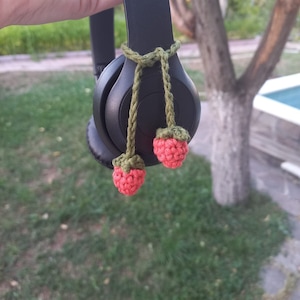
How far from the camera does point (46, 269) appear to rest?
98.8 inches

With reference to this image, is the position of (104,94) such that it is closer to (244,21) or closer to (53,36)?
(53,36)

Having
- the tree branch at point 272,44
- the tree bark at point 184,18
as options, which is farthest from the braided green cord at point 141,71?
the tree bark at point 184,18

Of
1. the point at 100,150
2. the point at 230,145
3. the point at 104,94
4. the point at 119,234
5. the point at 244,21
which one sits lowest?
the point at 244,21

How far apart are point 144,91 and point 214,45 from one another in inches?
74.8

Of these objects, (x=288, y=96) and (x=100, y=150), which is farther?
(x=288, y=96)

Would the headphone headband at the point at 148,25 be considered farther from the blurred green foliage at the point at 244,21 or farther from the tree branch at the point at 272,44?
the blurred green foliage at the point at 244,21

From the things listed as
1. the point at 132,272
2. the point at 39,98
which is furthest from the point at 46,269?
the point at 39,98

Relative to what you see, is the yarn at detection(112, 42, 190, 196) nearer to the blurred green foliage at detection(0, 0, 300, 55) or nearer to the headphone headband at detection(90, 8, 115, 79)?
the headphone headband at detection(90, 8, 115, 79)

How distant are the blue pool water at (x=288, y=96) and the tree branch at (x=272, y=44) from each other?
4.87 feet

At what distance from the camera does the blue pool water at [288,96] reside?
396 centimetres

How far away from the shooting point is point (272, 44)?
238cm

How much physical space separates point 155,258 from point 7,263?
32.7 inches

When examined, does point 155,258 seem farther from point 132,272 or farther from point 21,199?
point 21,199

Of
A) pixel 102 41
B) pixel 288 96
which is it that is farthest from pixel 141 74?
pixel 288 96
